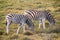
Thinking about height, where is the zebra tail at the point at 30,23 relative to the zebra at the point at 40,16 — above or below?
below

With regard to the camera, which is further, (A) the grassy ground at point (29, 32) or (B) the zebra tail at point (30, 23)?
(B) the zebra tail at point (30, 23)

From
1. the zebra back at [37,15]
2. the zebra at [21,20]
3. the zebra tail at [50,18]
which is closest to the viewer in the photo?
the zebra at [21,20]

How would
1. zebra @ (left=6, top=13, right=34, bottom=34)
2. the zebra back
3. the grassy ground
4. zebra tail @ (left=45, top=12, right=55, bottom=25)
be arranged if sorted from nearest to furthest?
1. the grassy ground
2. zebra @ (left=6, top=13, right=34, bottom=34)
3. the zebra back
4. zebra tail @ (left=45, top=12, right=55, bottom=25)

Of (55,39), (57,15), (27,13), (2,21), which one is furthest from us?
(57,15)

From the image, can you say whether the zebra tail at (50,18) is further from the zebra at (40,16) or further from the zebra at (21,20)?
the zebra at (21,20)

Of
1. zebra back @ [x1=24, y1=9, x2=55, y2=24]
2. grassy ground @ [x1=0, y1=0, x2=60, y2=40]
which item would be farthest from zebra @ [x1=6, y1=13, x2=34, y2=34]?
zebra back @ [x1=24, y1=9, x2=55, y2=24]

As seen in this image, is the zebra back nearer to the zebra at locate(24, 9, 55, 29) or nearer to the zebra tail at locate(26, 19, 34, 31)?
the zebra at locate(24, 9, 55, 29)

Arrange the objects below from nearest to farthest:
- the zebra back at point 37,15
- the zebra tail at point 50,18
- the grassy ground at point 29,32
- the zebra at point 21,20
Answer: the grassy ground at point 29,32, the zebra at point 21,20, the zebra back at point 37,15, the zebra tail at point 50,18

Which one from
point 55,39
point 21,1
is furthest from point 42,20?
point 21,1

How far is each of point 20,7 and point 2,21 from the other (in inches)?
210

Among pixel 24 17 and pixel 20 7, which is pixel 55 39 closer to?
pixel 24 17

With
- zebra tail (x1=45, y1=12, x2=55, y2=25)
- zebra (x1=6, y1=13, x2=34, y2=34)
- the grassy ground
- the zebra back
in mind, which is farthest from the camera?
zebra tail (x1=45, y1=12, x2=55, y2=25)

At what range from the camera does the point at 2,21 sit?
17.4 meters

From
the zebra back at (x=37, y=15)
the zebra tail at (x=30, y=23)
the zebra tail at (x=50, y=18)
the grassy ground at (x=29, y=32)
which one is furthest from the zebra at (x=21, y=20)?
the zebra tail at (x=50, y=18)
